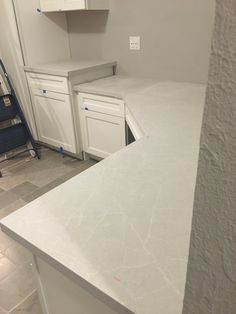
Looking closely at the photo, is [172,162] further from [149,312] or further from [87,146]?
[87,146]

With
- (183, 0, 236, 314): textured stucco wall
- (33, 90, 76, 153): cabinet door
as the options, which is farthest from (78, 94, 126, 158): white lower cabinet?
(183, 0, 236, 314): textured stucco wall

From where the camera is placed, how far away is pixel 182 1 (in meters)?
2.28

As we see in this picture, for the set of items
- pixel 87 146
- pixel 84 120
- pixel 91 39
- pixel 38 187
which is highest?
pixel 91 39

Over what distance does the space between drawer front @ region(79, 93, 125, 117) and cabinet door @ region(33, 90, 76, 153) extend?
6.6 inches

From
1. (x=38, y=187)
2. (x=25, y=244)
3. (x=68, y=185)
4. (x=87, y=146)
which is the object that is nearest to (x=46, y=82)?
(x=87, y=146)

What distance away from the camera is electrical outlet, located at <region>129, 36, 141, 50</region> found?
270 centimetres

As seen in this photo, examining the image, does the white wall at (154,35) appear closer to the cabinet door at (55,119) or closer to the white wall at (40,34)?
the white wall at (40,34)

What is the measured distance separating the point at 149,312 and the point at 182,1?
92.9 inches

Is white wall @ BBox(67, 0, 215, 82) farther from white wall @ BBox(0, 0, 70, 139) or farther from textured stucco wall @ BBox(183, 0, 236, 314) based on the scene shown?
textured stucco wall @ BBox(183, 0, 236, 314)

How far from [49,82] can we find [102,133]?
2.49 ft

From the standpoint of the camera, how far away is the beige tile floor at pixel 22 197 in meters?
1.54

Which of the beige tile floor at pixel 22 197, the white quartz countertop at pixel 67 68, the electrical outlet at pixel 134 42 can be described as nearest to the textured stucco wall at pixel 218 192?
the beige tile floor at pixel 22 197

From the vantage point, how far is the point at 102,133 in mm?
2645

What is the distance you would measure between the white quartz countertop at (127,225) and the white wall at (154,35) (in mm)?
1386
